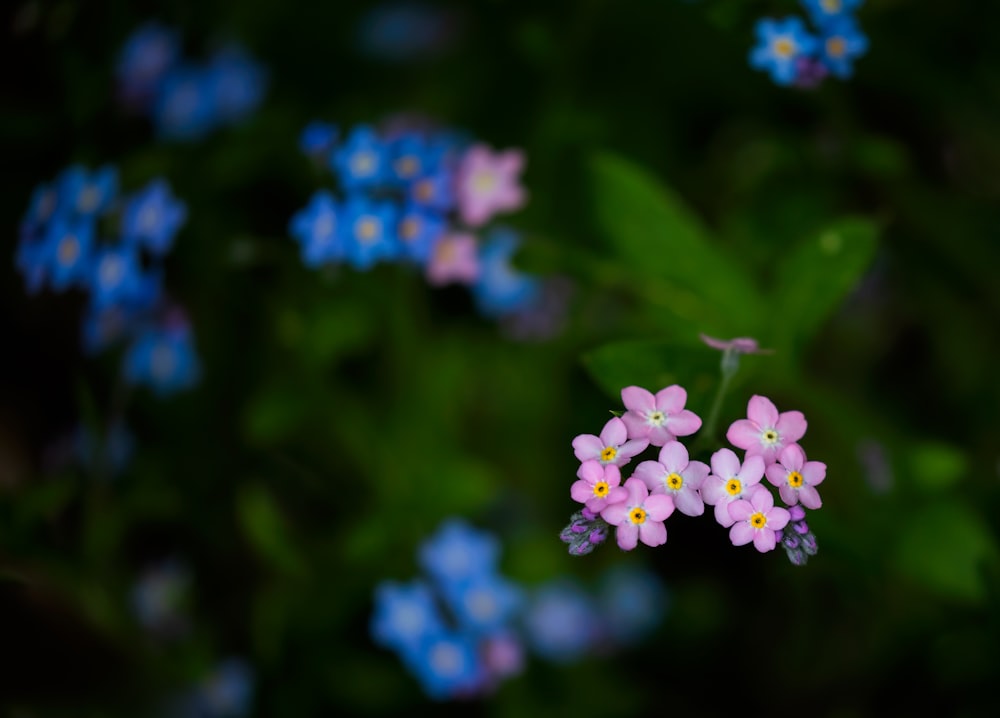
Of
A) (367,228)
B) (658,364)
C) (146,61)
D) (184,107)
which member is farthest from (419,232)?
(146,61)

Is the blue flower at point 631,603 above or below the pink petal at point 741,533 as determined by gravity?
below

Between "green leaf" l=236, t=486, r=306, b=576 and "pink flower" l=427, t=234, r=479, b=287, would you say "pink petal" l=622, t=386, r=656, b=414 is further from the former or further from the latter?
"green leaf" l=236, t=486, r=306, b=576

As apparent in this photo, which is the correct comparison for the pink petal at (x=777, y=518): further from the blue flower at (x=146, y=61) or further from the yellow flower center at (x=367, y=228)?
the blue flower at (x=146, y=61)

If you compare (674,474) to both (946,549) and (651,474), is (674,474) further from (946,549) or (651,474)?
(946,549)

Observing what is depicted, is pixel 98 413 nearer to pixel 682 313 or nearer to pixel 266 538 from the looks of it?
pixel 266 538

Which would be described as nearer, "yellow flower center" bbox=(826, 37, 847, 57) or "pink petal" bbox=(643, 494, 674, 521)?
"pink petal" bbox=(643, 494, 674, 521)

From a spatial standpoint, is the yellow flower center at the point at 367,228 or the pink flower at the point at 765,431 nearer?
the pink flower at the point at 765,431

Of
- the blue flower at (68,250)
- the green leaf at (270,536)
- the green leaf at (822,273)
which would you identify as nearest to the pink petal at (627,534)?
the green leaf at (822,273)

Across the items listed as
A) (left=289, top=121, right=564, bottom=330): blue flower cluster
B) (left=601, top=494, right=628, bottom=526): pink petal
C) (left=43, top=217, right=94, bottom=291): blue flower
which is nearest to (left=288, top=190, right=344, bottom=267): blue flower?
(left=289, top=121, right=564, bottom=330): blue flower cluster

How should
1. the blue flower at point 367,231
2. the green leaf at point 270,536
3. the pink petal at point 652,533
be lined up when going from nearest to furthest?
1. the pink petal at point 652,533
2. the blue flower at point 367,231
3. the green leaf at point 270,536
